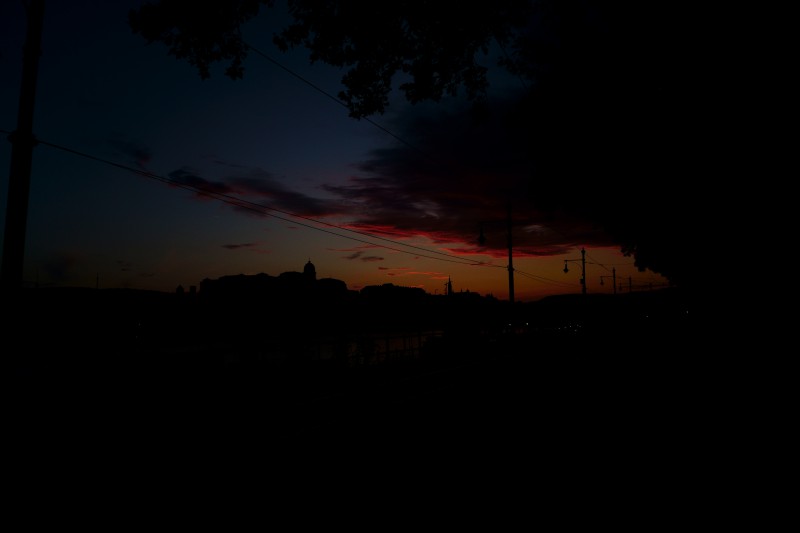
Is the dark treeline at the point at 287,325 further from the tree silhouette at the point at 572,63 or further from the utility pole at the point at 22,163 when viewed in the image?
the tree silhouette at the point at 572,63

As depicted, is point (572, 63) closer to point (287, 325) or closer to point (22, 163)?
point (22, 163)

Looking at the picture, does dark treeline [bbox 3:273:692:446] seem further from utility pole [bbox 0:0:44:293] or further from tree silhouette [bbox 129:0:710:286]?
tree silhouette [bbox 129:0:710:286]

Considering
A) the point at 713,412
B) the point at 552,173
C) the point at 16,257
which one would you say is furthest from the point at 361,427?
the point at 552,173

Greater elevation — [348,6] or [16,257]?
[348,6]

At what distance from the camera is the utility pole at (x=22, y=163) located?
812 cm

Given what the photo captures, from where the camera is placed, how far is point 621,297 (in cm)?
10712

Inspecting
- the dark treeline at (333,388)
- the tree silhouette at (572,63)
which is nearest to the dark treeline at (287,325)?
the dark treeline at (333,388)

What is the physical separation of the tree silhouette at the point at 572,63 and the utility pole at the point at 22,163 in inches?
103

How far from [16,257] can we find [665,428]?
12034 mm

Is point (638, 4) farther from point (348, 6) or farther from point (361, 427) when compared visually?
point (361, 427)

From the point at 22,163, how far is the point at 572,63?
1033 cm

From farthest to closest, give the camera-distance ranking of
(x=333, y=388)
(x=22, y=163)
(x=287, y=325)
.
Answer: (x=287, y=325), (x=333, y=388), (x=22, y=163)

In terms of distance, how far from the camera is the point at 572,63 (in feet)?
31.7

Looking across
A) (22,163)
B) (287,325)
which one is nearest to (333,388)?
(22,163)
